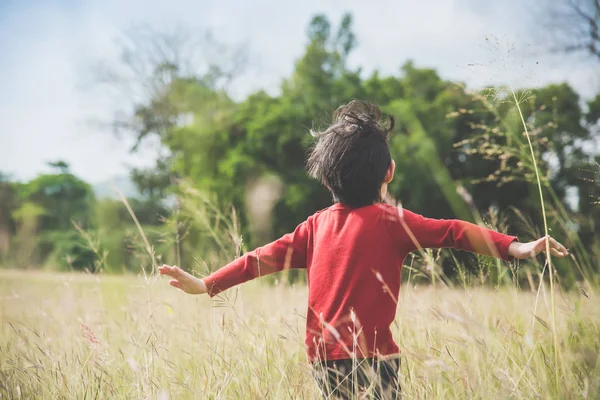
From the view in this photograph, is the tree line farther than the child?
Yes

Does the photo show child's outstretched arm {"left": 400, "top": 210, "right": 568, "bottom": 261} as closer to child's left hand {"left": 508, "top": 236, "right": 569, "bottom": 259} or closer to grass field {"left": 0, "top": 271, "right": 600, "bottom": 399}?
child's left hand {"left": 508, "top": 236, "right": 569, "bottom": 259}

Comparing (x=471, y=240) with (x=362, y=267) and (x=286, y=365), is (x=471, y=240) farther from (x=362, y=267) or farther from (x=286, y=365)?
(x=286, y=365)

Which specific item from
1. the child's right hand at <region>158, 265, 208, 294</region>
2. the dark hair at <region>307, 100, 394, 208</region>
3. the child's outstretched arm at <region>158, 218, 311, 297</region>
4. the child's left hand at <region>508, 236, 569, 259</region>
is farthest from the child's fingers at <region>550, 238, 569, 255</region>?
the child's right hand at <region>158, 265, 208, 294</region>

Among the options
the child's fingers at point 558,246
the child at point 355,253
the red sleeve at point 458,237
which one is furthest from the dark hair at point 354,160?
the child's fingers at point 558,246

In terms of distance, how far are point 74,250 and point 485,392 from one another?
15274mm

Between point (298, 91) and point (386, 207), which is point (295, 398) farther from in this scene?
point (298, 91)

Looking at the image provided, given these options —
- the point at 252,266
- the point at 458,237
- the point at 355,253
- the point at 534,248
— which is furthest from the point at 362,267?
the point at 534,248

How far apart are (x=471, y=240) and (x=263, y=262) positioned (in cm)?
83

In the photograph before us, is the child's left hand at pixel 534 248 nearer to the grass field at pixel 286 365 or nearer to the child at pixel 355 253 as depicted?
the child at pixel 355 253

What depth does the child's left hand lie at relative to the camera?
60.3 inches

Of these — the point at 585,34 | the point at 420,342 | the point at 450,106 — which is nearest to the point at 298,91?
the point at 450,106

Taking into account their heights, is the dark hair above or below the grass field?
above

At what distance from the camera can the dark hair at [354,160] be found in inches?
73.7

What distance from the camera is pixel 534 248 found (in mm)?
1531
